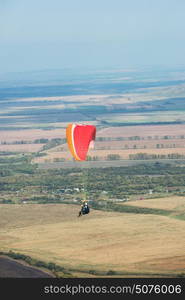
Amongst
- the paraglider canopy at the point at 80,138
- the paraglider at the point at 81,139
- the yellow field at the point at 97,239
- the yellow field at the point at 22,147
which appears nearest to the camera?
the paraglider at the point at 81,139

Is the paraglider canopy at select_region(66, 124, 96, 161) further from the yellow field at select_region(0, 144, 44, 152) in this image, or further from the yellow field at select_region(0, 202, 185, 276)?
the yellow field at select_region(0, 144, 44, 152)

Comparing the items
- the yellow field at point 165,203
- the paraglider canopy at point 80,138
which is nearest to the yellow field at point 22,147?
the yellow field at point 165,203

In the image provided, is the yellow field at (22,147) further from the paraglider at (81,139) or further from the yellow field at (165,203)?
the paraglider at (81,139)

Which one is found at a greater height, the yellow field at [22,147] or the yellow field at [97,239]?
the yellow field at [22,147]

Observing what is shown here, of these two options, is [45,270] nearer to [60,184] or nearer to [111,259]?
[111,259]

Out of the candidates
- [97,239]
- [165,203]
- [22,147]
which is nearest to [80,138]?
[97,239]

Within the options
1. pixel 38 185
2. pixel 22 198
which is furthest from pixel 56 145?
pixel 22 198

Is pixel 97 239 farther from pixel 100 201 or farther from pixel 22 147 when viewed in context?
pixel 22 147
